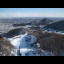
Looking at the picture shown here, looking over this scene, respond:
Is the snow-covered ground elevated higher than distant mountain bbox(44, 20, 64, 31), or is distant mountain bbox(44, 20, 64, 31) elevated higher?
distant mountain bbox(44, 20, 64, 31)

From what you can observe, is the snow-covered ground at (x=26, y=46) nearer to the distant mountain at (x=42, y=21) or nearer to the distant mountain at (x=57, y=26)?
the distant mountain at (x=42, y=21)

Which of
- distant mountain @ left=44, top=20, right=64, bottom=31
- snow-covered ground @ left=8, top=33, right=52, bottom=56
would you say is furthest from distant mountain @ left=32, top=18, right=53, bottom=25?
snow-covered ground @ left=8, top=33, right=52, bottom=56

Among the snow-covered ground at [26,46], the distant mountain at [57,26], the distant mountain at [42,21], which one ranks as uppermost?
the distant mountain at [42,21]

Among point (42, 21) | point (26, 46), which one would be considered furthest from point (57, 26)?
point (26, 46)

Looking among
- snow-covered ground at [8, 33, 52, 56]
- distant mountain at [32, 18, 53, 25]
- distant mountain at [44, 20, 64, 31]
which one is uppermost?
distant mountain at [32, 18, 53, 25]

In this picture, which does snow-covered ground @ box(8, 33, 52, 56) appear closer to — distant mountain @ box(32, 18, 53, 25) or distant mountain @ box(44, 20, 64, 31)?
distant mountain @ box(32, 18, 53, 25)

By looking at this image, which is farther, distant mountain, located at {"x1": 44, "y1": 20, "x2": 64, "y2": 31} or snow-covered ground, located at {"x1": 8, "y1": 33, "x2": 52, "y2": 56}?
distant mountain, located at {"x1": 44, "y1": 20, "x2": 64, "y2": 31}

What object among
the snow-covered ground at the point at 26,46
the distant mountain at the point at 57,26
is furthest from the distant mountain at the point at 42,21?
the snow-covered ground at the point at 26,46

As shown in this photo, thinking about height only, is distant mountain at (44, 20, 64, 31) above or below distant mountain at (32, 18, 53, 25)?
below
